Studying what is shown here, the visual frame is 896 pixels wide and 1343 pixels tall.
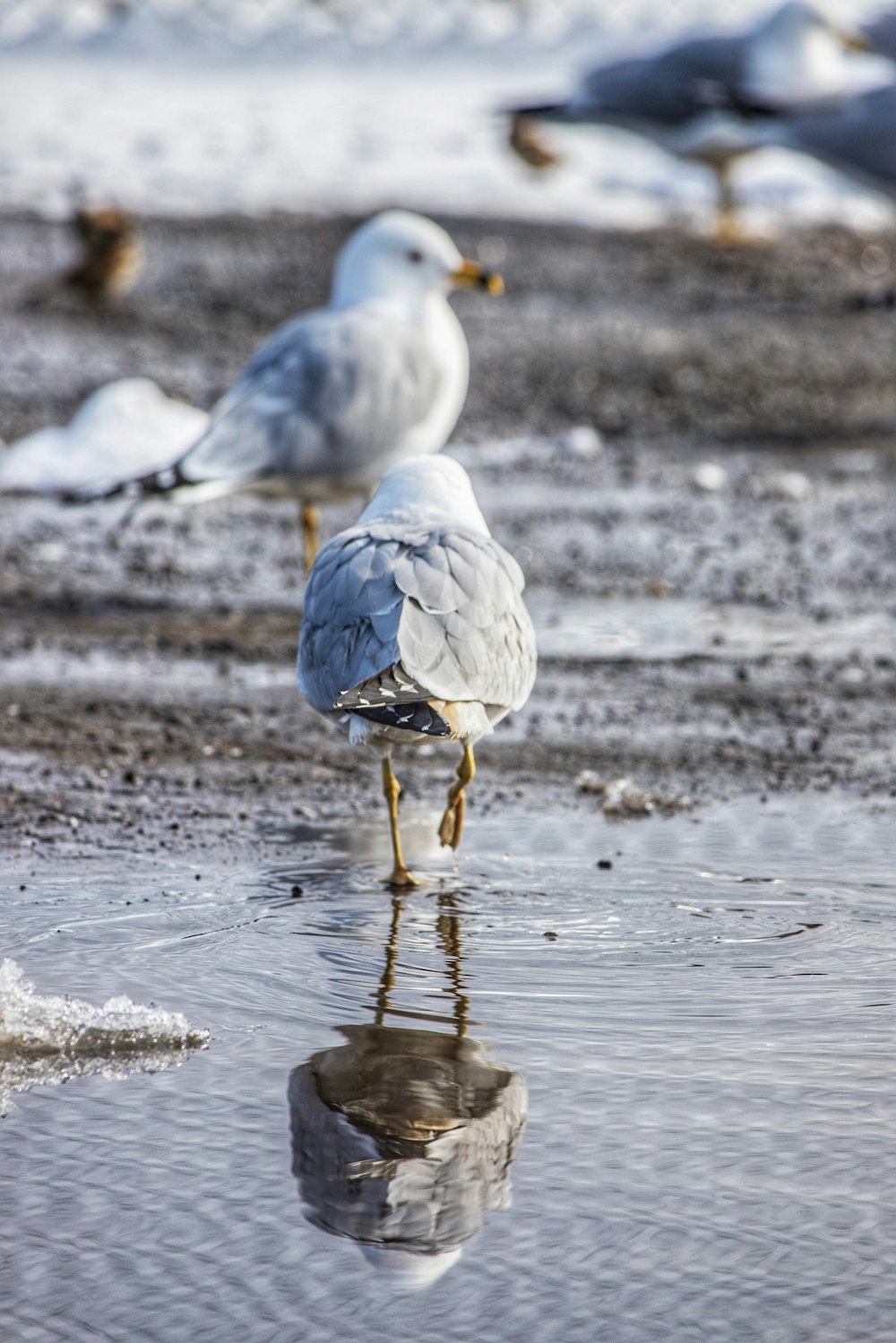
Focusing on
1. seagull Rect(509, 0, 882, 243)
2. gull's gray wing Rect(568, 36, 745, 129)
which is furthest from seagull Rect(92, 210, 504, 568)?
gull's gray wing Rect(568, 36, 745, 129)

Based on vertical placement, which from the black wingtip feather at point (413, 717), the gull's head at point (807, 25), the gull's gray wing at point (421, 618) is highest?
the gull's head at point (807, 25)

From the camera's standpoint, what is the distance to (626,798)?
4.66m

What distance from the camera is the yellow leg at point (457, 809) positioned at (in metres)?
4.22

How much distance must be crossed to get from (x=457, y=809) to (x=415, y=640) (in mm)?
564

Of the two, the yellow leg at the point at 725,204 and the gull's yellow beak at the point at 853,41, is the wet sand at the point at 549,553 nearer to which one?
the yellow leg at the point at 725,204

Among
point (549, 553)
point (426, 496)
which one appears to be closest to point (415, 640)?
point (426, 496)

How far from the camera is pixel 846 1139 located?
9.29 ft

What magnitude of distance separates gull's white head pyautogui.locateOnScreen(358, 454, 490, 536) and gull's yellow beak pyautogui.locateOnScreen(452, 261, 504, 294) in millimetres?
2950

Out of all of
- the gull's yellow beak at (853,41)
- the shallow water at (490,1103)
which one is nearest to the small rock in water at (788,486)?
the shallow water at (490,1103)

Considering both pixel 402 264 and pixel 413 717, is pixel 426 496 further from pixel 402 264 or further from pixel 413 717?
pixel 402 264

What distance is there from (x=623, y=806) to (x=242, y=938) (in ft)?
4.17

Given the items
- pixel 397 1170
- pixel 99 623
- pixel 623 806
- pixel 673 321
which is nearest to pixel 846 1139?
pixel 397 1170

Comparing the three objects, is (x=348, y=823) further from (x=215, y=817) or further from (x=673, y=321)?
(x=673, y=321)

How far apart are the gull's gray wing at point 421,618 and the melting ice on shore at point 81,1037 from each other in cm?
90
